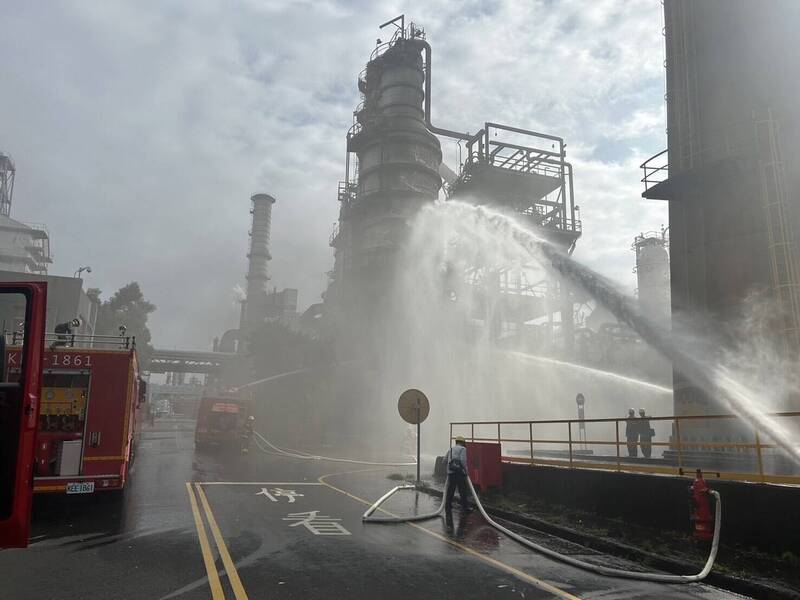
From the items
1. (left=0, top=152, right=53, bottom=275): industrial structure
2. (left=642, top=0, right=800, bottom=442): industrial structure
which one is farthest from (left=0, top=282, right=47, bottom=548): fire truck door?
(left=0, top=152, right=53, bottom=275): industrial structure

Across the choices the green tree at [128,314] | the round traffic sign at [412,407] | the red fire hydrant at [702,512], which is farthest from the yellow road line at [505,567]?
the green tree at [128,314]

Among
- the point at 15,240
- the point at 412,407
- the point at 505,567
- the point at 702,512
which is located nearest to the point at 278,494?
the point at 412,407

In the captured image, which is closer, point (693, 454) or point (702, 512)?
point (702, 512)

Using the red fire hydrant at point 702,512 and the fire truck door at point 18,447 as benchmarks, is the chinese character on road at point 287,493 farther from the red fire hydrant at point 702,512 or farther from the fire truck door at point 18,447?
the fire truck door at point 18,447

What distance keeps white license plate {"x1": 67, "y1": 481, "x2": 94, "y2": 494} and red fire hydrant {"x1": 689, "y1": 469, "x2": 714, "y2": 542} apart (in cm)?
1066

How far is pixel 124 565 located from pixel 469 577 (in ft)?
14.5

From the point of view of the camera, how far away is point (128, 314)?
64.0m

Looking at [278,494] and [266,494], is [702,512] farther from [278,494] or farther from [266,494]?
[266,494]

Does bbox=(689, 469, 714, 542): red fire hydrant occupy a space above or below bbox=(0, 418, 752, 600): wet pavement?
above

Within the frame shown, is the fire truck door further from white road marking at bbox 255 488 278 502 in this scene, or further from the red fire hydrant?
white road marking at bbox 255 488 278 502

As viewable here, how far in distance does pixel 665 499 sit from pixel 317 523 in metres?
6.04

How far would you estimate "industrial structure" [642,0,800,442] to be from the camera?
18234 mm

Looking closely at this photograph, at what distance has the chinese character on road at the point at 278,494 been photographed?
13573 millimetres

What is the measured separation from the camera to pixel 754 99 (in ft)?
64.3
